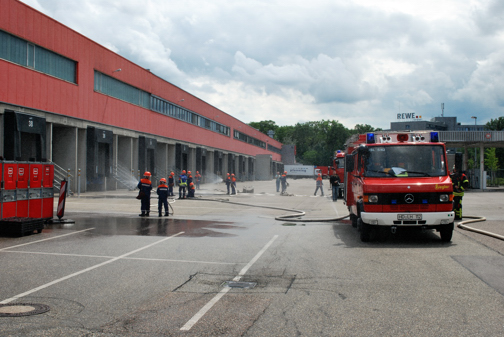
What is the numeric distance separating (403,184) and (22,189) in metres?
10.6

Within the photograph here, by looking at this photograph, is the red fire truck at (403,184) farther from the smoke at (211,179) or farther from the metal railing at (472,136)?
the smoke at (211,179)

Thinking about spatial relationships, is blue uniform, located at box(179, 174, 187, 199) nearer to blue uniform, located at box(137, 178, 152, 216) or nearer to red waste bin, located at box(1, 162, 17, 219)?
blue uniform, located at box(137, 178, 152, 216)

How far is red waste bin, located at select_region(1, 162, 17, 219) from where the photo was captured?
41.5 ft

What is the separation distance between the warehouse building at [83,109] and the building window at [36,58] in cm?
5

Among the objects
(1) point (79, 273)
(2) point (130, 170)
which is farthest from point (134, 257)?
(2) point (130, 170)

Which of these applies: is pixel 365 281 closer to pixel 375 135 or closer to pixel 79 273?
pixel 79 273

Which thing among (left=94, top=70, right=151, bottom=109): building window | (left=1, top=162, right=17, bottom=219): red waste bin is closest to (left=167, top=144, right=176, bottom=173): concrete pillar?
(left=94, top=70, right=151, bottom=109): building window

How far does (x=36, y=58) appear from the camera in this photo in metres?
25.9

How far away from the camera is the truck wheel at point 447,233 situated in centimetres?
1074

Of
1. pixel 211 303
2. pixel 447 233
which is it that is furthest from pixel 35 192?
pixel 447 233

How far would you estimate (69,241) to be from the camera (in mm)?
11125

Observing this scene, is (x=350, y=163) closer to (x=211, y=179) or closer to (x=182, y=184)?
(x=182, y=184)

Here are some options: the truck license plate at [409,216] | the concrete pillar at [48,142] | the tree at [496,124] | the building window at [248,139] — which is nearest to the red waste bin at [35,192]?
the truck license plate at [409,216]

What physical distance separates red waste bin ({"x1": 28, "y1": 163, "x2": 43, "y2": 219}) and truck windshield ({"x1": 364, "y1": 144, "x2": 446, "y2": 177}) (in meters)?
9.80
